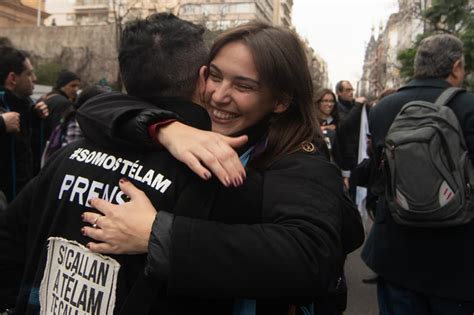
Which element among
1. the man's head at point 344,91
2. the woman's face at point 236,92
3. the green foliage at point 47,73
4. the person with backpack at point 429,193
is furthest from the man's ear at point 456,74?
the green foliage at point 47,73

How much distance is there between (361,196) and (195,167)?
18.2 feet

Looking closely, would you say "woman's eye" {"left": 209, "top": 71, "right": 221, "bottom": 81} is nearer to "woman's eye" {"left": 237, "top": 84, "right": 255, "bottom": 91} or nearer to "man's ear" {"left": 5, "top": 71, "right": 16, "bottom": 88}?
"woman's eye" {"left": 237, "top": 84, "right": 255, "bottom": 91}

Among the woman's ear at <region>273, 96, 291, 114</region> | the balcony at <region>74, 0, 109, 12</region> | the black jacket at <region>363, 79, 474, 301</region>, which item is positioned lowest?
the black jacket at <region>363, 79, 474, 301</region>

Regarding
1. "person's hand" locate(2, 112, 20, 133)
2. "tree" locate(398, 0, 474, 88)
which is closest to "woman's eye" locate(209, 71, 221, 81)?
"person's hand" locate(2, 112, 20, 133)

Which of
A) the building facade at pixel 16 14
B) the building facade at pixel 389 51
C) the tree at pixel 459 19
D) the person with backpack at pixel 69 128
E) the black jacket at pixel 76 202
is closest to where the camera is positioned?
the black jacket at pixel 76 202

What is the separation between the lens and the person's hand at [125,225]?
1298 mm

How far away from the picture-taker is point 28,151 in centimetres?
468

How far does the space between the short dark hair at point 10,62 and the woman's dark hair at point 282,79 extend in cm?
354

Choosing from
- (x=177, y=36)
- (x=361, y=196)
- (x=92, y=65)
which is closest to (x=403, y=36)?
(x=92, y=65)

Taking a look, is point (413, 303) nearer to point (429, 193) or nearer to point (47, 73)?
point (429, 193)

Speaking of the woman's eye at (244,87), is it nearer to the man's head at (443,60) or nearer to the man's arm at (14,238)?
the man's arm at (14,238)

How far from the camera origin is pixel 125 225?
1307 millimetres

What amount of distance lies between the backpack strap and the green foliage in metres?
29.0

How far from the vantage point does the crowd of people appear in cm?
124
